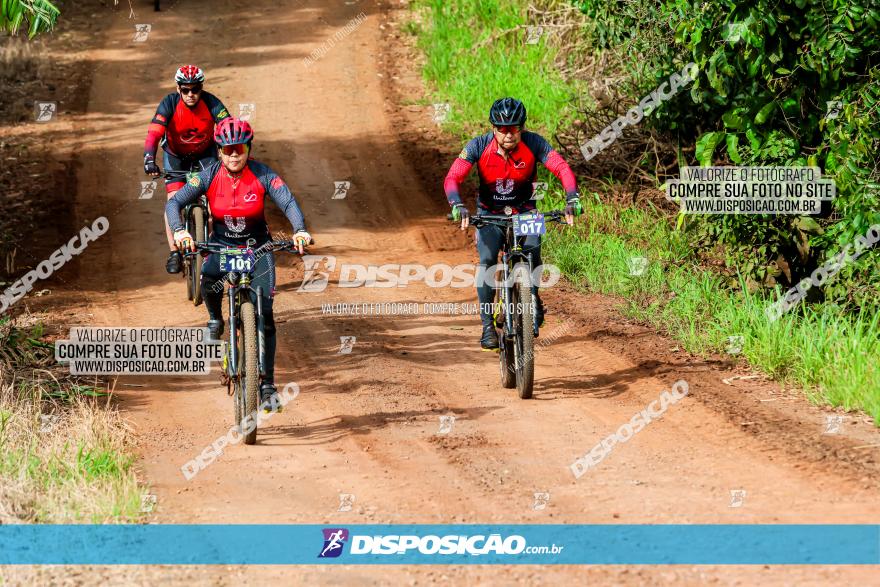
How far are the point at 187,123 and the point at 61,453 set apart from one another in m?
5.23

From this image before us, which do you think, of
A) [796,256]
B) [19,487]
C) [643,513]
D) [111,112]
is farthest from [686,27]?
[111,112]

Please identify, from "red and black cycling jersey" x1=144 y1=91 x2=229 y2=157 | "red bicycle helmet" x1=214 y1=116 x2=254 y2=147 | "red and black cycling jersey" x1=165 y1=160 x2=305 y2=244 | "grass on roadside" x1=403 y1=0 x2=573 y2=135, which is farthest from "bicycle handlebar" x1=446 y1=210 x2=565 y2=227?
"grass on roadside" x1=403 y1=0 x2=573 y2=135

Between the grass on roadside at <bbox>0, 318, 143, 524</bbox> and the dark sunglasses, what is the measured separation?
7.43 feet

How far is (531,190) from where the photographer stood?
954 centimetres

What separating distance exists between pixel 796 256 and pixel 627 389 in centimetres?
305

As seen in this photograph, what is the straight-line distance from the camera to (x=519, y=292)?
8.86m

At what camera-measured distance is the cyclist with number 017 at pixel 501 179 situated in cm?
921

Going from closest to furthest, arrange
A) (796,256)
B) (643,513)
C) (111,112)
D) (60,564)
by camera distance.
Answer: (60,564) → (643,513) → (796,256) → (111,112)

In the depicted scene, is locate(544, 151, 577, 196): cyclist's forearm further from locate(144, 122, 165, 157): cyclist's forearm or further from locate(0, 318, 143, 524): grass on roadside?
locate(144, 122, 165, 157): cyclist's forearm

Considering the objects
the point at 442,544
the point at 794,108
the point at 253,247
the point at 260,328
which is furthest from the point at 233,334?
the point at 794,108

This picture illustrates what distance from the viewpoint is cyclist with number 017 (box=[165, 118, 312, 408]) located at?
8234 millimetres

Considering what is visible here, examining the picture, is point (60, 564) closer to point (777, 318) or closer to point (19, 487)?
point (19, 487)

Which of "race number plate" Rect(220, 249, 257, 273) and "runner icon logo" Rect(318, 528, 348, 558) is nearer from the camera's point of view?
"runner icon logo" Rect(318, 528, 348, 558)

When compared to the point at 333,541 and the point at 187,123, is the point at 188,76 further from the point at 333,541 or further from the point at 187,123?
the point at 333,541
